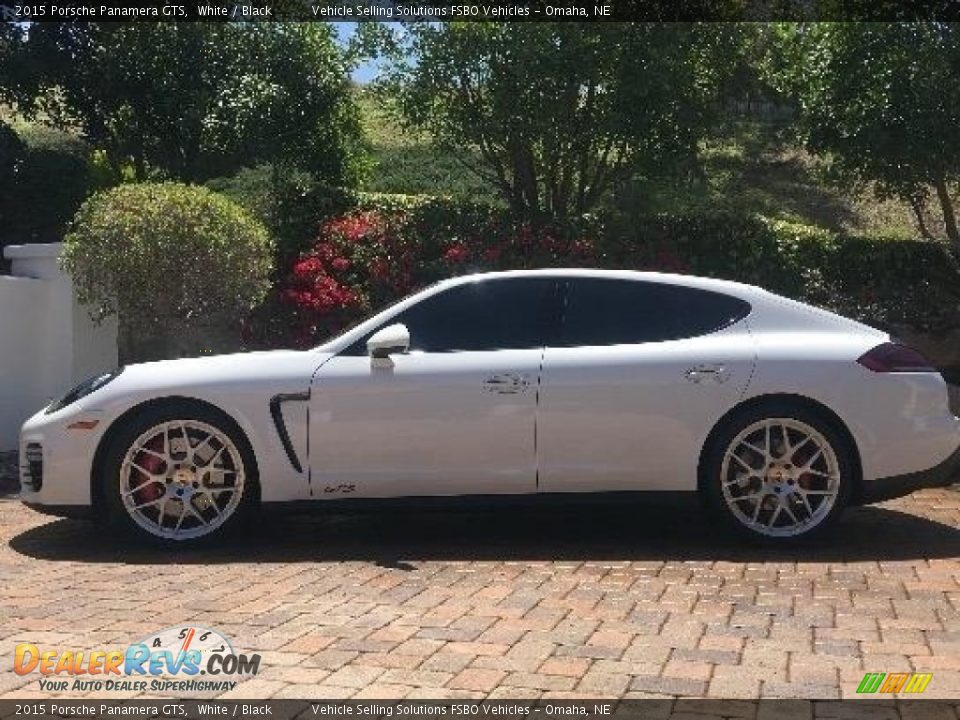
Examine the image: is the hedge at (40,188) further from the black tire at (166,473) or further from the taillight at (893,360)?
the taillight at (893,360)

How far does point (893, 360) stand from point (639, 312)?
4.31 feet

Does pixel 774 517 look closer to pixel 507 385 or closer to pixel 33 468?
pixel 507 385

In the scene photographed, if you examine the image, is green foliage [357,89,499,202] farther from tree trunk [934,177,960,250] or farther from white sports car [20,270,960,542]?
white sports car [20,270,960,542]

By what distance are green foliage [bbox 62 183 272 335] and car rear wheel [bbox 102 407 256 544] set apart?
390 centimetres

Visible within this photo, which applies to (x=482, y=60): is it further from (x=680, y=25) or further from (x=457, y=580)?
(x=457, y=580)

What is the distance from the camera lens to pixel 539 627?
4.37m

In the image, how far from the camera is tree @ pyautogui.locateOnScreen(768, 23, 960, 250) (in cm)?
1067

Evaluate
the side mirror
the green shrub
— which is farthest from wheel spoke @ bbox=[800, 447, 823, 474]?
the green shrub

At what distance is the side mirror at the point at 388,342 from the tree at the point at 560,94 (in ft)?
19.7

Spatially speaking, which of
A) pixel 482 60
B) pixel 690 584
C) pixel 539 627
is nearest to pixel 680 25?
pixel 482 60

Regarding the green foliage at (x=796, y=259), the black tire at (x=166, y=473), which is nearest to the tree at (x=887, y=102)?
the green foliage at (x=796, y=259)

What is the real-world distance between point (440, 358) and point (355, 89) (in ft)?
31.1

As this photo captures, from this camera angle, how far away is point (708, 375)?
18.9 ft

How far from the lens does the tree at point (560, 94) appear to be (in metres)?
11.2
